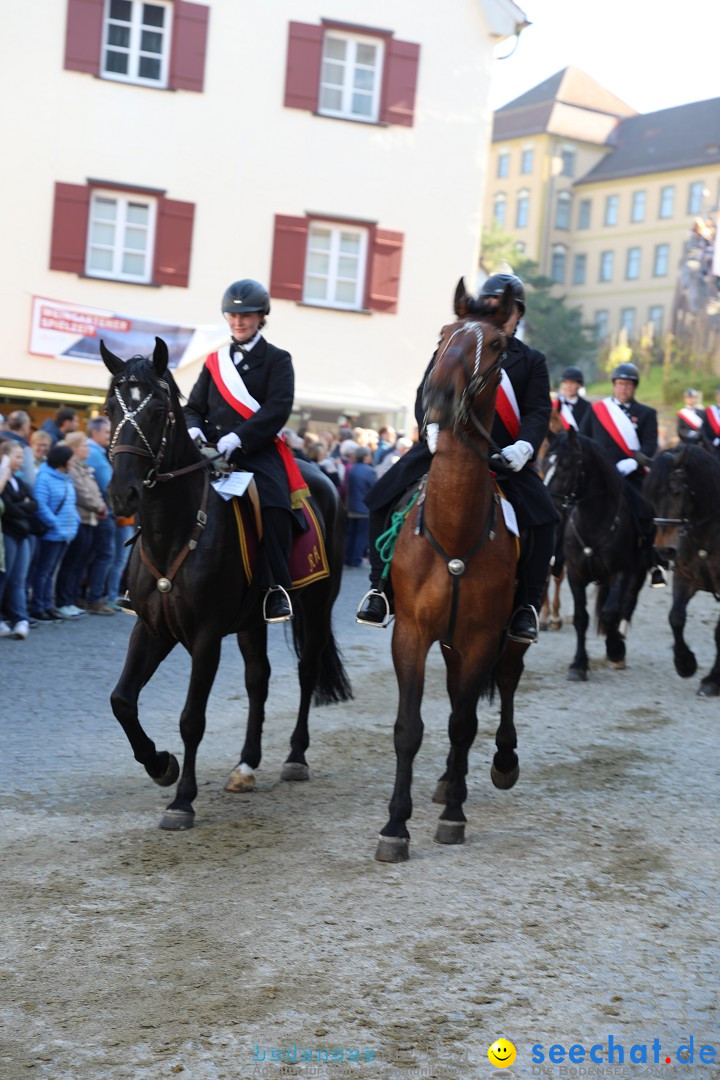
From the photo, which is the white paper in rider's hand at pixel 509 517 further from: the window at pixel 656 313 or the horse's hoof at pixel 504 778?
the window at pixel 656 313

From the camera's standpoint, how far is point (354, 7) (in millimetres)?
25719

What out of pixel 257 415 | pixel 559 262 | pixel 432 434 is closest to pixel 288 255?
pixel 257 415

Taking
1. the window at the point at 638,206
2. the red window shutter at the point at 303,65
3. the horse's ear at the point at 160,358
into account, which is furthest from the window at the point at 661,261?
the horse's ear at the point at 160,358

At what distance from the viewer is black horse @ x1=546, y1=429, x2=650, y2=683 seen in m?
12.1

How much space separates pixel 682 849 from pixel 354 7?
22751 mm

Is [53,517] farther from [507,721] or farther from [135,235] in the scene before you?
[135,235]

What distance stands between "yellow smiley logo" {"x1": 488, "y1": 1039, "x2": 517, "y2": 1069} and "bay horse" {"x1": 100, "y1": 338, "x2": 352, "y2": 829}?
9.17ft

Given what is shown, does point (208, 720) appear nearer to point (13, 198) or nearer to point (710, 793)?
point (710, 793)

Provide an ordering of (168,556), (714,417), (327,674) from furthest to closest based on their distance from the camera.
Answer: (714,417) → (327,674) → (168,556)

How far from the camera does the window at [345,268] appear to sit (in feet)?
84.0

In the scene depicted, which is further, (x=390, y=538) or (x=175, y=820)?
(x=390, y=538)

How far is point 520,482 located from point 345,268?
19.9 m

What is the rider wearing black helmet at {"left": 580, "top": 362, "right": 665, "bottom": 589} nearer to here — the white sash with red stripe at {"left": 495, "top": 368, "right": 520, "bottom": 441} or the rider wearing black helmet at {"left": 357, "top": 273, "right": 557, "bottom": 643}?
the rider wearing black helmet at {"left": 357, "top": 273, "right": 557, "bottom": 643}

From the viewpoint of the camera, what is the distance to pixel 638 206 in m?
85.3
